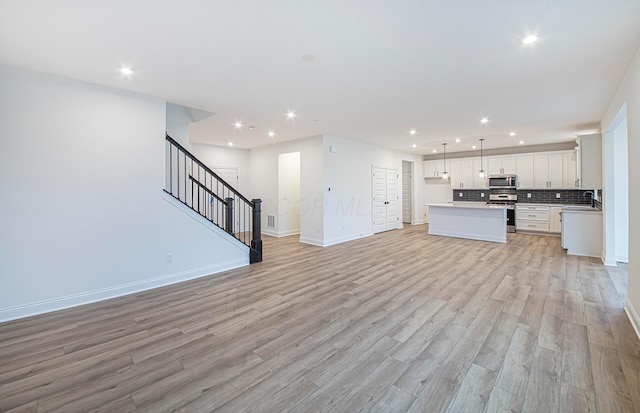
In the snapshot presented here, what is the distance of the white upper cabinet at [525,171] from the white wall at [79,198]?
9495 millimetres

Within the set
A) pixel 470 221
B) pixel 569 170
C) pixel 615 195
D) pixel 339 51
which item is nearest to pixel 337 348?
pixel 339 51

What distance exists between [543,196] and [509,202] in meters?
0.88

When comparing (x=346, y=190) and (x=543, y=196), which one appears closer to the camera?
(x=346, y=190)

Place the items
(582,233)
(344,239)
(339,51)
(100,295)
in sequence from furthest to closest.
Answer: (344,239) → (582,233) → (100,295) → (339,51)

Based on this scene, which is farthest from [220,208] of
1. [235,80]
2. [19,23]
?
[19,23]

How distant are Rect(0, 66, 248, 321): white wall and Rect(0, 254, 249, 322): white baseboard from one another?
1 cm

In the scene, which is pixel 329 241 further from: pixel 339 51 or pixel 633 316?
pixel 633 316

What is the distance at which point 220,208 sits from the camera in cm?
Answer: 789

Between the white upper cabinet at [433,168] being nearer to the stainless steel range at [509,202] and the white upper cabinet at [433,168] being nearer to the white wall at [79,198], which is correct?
the stainless steel range at [509,202]

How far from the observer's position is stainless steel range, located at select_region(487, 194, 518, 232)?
8.43m

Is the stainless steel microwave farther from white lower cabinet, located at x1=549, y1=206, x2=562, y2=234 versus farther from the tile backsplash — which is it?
white lower cabinet, located at x1=549, y1=206, x2=562, y2=234

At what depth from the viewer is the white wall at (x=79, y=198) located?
2945 millimetres

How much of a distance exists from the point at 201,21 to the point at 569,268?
6.36 metres

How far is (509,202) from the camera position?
28.7ft
